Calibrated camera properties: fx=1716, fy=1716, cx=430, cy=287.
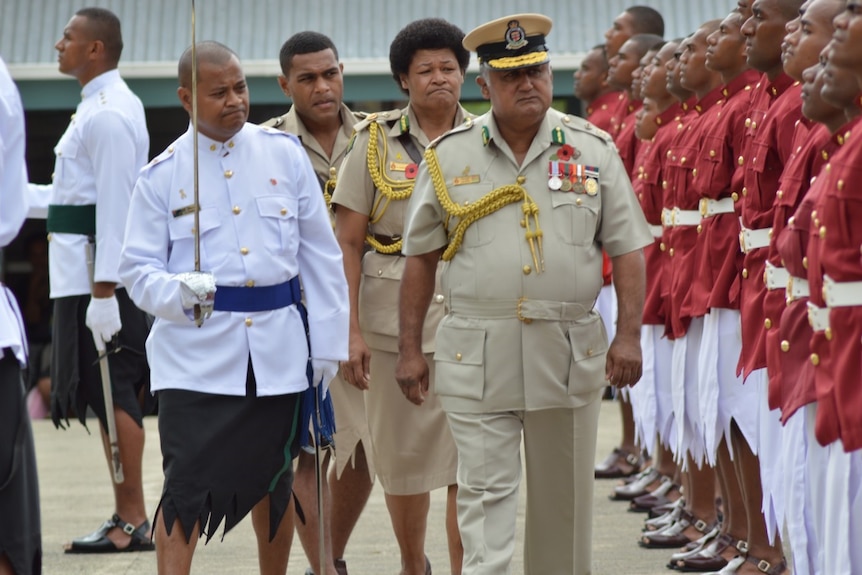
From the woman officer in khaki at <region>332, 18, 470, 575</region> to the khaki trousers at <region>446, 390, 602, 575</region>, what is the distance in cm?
95

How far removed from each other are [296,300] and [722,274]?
189 centimetres

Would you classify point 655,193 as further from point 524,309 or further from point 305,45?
point 524,309

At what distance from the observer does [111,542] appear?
7812mm

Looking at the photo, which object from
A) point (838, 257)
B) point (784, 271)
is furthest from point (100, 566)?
point (838, 257)

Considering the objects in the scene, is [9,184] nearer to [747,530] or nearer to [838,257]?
[838,257]

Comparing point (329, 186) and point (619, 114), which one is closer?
point (329, 186)

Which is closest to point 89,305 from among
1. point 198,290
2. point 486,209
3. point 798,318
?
point 198,290

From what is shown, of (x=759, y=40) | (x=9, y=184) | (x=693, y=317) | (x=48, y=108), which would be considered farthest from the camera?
(x=48, y=108)

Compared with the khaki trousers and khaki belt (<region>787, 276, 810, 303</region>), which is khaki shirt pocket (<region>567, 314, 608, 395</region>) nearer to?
the khaki trousers

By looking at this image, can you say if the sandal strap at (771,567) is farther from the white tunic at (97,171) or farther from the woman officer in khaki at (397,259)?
the white tunic at (97,171)

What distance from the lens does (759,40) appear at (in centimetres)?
627

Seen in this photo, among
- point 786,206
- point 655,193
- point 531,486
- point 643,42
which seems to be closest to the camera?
point 786,206

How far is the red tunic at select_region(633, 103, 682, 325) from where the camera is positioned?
8039 millimetres

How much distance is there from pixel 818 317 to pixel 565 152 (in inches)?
46.0
